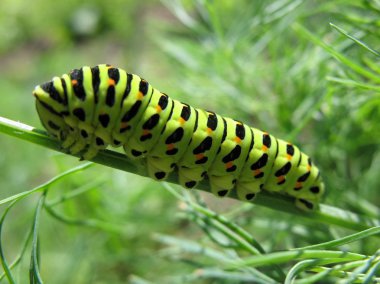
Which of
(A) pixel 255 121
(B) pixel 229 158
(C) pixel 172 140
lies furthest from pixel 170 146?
(A) pixel 255 121

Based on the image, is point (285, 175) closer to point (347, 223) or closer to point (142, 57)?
point (347, 223)

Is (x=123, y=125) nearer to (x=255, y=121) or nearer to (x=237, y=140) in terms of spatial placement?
(x=237, y=140)

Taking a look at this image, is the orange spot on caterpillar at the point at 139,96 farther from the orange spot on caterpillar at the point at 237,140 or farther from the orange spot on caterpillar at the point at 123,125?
the orange spot on caterpillar at the point at 237,140

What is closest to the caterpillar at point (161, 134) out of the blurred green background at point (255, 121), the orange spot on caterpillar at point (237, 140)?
the orange spot on caterpillar at point (237, 140)

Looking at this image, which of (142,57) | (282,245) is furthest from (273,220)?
(142,57)

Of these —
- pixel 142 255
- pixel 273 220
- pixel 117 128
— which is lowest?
pixel 142 255

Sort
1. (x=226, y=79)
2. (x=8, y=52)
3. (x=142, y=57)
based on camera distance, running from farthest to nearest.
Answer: (x=8, y=52) → (x=142, y=57) → (x=226, y=79)
